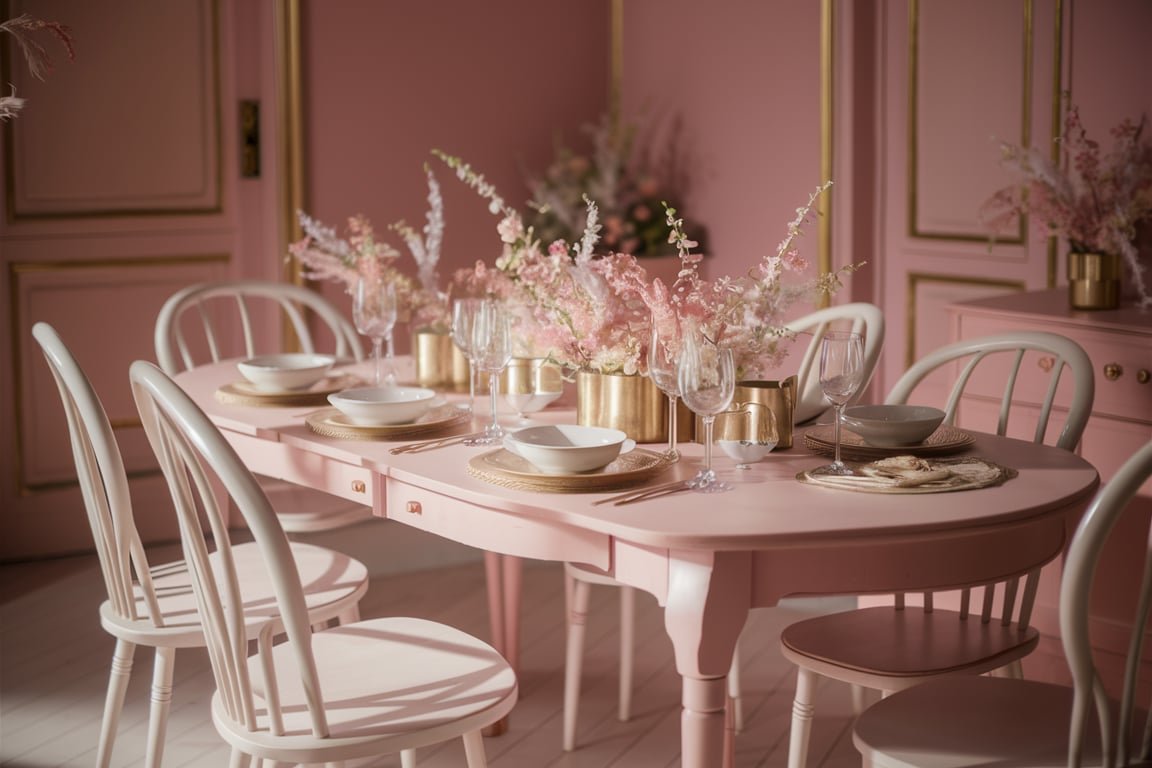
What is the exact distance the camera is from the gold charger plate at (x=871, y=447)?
213 centimetres

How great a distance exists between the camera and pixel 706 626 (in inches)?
Result: 68.4

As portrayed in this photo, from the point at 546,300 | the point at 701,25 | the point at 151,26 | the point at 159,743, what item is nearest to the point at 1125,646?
the point at 546,300

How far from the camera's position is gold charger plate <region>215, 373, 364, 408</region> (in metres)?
2.62

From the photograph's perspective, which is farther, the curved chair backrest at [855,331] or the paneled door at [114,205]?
the paneled door at [114,205]

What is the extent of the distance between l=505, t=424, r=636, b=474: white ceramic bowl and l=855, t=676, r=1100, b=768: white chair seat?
0.51 meters

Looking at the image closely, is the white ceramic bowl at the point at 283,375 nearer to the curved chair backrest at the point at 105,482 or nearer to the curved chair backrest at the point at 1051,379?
the curved chair backrest at the point at 105,482

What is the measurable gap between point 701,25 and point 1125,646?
2431 mm

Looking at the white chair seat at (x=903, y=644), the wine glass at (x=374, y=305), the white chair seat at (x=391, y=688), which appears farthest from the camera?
the wine glass at (x=374, y=305)

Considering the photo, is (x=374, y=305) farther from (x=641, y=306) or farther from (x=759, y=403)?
(x=759, y=403)

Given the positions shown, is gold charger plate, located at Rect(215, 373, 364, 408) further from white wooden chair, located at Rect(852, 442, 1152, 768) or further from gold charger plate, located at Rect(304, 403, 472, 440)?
white wooden chair, located at Rect(852, 442, 1152, 768)

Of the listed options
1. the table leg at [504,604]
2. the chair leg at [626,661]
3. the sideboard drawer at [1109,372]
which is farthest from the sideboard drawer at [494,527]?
the sideboard drawer at [1109,372]

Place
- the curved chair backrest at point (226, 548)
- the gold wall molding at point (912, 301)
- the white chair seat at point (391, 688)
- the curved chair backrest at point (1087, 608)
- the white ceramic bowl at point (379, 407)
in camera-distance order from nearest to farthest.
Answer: the curved chair backrest at point (1087, 608)
the curved chair backrest at point (226, 548)
the white chair seat at point (391, 688)
the white ceramic bowl at point (379, 407)
the gold wall molding at point (912, 301)

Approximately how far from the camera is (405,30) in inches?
175

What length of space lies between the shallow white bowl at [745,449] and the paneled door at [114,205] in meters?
2.55
